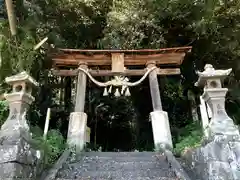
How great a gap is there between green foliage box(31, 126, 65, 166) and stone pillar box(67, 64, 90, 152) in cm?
33

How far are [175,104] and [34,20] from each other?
5814mm

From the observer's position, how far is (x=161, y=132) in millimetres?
6953

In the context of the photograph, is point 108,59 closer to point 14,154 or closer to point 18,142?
point 18,142

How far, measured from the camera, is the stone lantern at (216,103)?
4613mm

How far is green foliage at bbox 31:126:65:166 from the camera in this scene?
16.9ft

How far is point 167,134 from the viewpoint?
6910 millimetres

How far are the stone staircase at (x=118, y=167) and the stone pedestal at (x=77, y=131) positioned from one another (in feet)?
2.11

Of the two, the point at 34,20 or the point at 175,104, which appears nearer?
the point at 34,20

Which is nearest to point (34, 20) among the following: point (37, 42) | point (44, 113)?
point (37, 42)

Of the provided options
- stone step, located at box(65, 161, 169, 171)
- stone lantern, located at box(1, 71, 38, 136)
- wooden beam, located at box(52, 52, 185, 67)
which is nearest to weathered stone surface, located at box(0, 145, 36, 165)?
stone lantern, located at box(1, 71, 38, 136)

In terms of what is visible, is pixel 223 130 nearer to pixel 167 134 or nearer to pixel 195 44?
pixel 167 134

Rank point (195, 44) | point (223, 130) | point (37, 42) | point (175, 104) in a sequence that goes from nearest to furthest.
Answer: point (223, 130) → point (37, 42) → point (195, 44) → point (175, 104)

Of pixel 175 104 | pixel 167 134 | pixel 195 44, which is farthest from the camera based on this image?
pixel 175 104

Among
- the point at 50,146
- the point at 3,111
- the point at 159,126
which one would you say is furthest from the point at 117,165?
the point at 3,111
